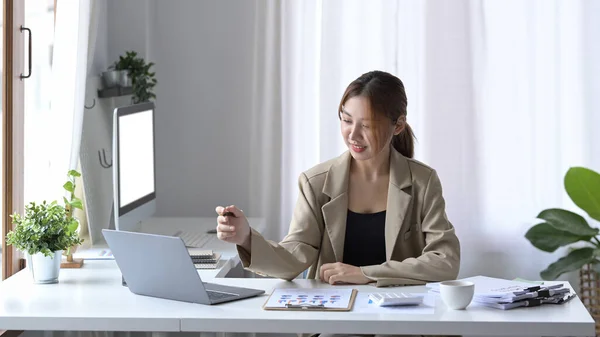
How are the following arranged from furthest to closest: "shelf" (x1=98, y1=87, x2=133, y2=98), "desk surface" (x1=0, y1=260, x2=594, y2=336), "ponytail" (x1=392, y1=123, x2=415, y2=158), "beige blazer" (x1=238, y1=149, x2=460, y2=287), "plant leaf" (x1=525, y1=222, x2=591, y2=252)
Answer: "plant leaf" (x1=525, y1=222, x2=591, y2=252), "shelf" (x1=98, y1=87, x2=133, y2=98), "ponytail" (x1=392, y1=123, x2=415, y2=158), "beige blazer" (x1=238, y1=149, x2=460, y2=287), "desk surface" (x1=0, y1=260, x2=594, y2=336)

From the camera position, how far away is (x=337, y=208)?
2623mm

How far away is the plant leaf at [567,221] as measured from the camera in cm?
373

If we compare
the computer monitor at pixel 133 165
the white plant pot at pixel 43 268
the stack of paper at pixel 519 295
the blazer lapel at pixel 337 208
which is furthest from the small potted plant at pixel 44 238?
the stack of paper at pixel 519 295

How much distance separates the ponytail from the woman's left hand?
503 millimetres

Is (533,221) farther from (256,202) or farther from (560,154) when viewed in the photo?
(256,202)

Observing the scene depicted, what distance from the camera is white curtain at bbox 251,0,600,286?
396 cm

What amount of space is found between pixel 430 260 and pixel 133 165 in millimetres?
1125

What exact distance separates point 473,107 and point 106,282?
2.06 meters

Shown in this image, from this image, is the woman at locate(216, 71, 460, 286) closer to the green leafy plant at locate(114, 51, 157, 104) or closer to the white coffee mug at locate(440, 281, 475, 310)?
the white coffee mug at locate(440, 281, 475, 310)

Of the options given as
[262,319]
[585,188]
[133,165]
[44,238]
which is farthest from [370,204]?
[585,188]

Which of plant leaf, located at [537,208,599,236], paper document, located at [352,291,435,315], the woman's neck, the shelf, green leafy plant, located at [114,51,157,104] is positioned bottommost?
paper document, located at [352,291,435,315]

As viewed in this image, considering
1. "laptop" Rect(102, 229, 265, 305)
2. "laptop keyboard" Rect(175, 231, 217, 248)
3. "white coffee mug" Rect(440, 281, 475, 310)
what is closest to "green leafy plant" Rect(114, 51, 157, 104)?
"laptop keyboard" Rect(175, 231, 217, 248)

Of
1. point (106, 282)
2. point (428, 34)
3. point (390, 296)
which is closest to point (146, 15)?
point (428, 34)

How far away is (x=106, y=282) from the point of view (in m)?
2.58
